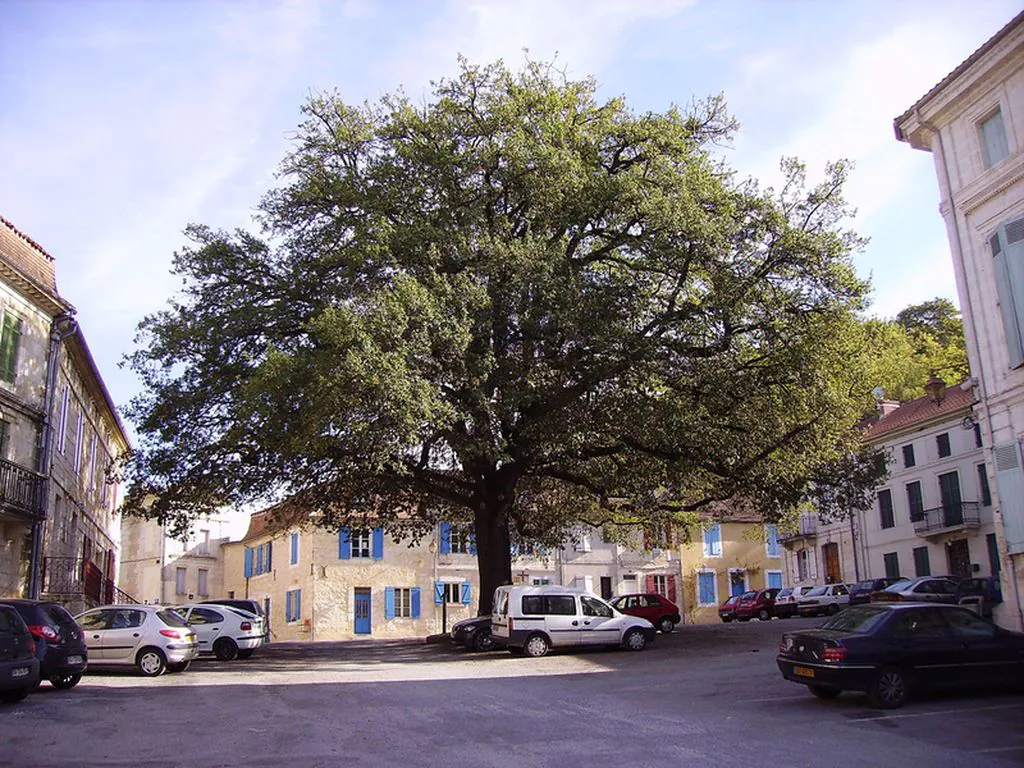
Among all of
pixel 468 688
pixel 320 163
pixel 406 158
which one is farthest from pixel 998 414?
pixel 320 163

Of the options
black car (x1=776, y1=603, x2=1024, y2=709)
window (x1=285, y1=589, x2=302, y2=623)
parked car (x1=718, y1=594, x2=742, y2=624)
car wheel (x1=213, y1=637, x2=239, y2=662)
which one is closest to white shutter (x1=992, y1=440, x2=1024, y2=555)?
black car (x1=776, y1=603, x2=1024, y2=709)

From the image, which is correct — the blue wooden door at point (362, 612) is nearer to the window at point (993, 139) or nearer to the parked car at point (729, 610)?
the parked car at point (729, 610)

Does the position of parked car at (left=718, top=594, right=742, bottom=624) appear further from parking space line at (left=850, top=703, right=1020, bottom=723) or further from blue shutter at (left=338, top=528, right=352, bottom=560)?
parking space line at (left=850, top=703, right=1020, bottom=723)

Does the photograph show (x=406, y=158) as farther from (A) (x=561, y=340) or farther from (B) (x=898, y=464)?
(B) (x=898, y=464)

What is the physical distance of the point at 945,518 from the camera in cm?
4253

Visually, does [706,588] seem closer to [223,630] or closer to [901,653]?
[223,630]

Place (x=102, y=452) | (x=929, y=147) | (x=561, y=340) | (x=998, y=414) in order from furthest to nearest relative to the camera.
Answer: (x=102, y=452) < (x=561, y=340) < (x=929, y=147) < (x=998, y=414)

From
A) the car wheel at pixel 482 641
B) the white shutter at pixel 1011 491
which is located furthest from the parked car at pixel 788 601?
the white shutter at pixel 1011 491

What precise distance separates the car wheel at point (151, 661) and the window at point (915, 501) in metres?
35.5

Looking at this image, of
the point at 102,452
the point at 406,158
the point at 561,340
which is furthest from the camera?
the point at 102,452

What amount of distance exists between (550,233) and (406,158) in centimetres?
414

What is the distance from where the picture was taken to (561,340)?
73.1ft

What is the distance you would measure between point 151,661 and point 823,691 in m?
13.2

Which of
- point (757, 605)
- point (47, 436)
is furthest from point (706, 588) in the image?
point (47, 436)
